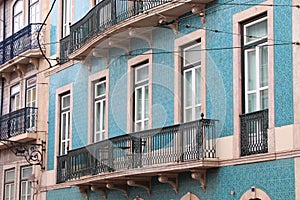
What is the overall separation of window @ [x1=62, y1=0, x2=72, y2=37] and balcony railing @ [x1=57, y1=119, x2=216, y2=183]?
14.4 ft

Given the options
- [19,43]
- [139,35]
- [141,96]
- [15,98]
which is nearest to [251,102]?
[139,35]

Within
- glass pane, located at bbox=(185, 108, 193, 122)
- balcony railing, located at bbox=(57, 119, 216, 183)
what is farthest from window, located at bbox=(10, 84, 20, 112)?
glass pane, located at bbox=(185, 108, 193, 122)

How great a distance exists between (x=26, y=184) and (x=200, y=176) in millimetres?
11736

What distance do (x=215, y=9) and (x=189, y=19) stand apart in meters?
1.12

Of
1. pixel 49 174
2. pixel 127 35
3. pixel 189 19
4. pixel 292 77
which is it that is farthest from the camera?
pixel 49 174

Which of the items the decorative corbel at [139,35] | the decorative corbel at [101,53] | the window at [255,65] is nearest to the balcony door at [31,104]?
the decorative corbel at [101,53]

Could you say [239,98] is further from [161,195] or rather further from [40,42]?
[40,42]

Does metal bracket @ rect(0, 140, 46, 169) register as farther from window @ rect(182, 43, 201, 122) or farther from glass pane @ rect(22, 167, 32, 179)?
window @ rect(182, 43, 201, 122)

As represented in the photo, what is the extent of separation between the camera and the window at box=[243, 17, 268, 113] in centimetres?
1769

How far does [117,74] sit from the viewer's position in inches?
930

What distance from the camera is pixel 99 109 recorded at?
24734mm

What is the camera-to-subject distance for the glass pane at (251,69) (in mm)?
18084

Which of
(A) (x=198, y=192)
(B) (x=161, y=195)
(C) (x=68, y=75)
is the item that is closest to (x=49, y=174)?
(C) (x=68, y=75)

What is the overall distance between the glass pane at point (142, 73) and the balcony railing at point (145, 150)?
5.48 feet
